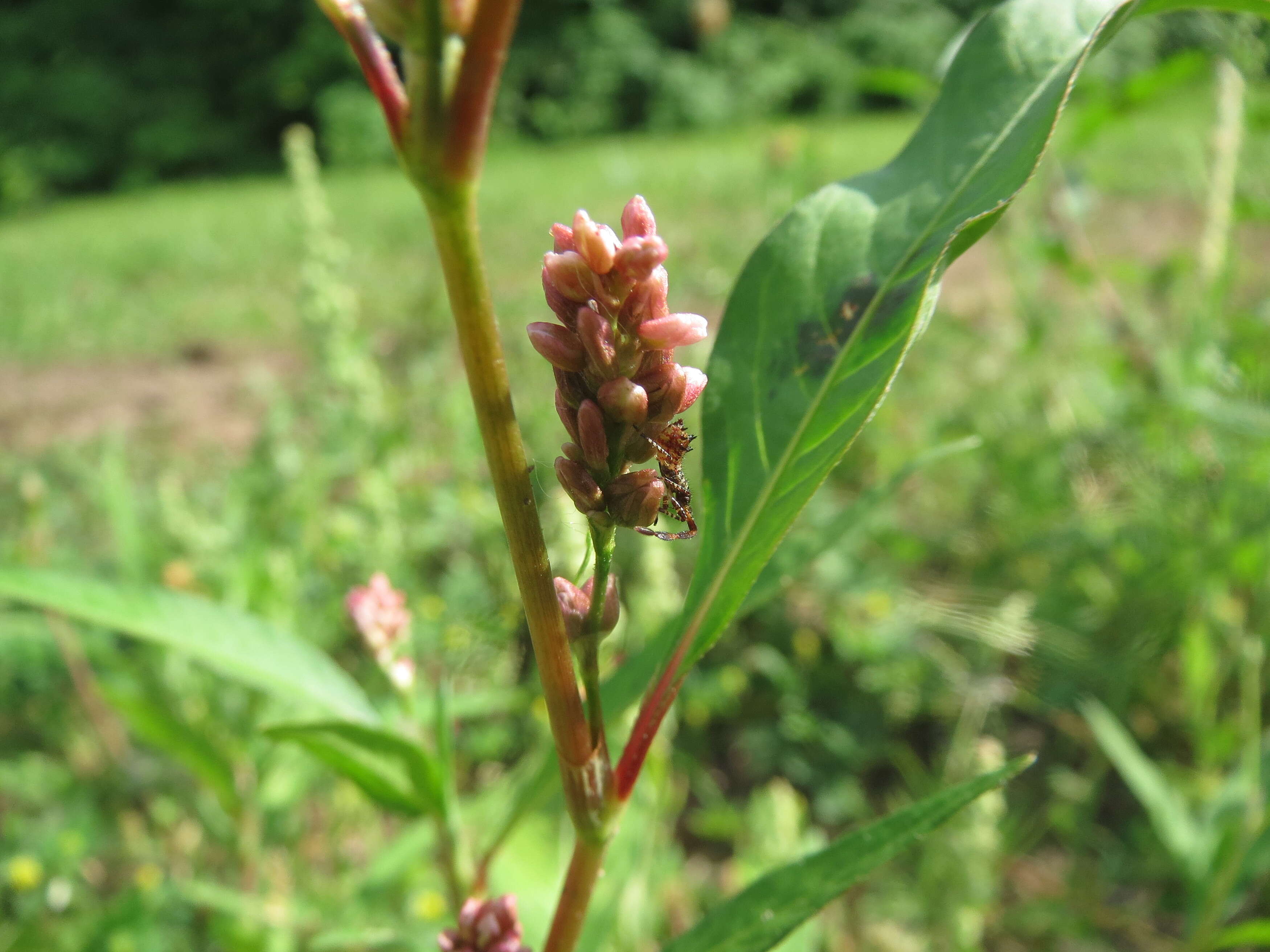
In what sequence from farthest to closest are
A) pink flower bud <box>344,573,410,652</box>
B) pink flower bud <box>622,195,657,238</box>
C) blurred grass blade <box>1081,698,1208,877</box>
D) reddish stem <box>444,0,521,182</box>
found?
blurred grass blade <box>1081,698,1208,877</box>
pink flower bud <box>344,573,410,652</box>
pink flower bud <box>622,195,657,238</box>
reddish stem <box>444,0,521,182</box>

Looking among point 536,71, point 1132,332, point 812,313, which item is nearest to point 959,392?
point 1132,332

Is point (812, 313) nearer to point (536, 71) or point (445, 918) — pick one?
point (445, 918)

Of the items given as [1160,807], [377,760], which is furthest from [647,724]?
[1160,807]

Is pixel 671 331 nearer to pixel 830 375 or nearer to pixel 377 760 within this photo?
pixel 830 375

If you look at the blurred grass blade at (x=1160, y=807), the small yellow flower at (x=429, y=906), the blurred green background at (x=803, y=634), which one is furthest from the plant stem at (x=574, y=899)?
the small yellow flower at (x=429, y=906)

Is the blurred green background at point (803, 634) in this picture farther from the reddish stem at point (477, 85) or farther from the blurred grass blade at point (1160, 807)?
the reddish stem at point (477, 85)

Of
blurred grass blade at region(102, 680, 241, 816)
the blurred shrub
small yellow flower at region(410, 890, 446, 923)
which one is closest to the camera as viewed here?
blurred grass blade at region(102, 680, 241, 816)

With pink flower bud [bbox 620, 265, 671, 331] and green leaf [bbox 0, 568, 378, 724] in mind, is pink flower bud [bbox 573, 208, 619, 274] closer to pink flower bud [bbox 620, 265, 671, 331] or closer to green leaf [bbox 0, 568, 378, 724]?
pink flower bud [bbox 620, 265, 671, 331]

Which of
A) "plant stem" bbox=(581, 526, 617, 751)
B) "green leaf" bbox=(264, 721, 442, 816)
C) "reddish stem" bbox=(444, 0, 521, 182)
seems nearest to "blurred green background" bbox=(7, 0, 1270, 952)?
"green leaf" bbox=(264, 721, 442, 816)
